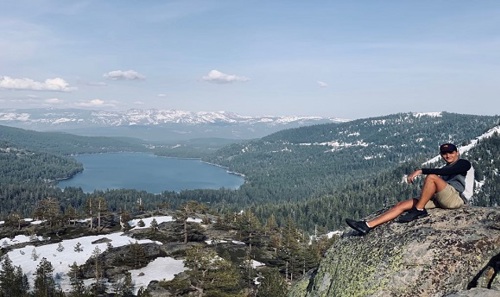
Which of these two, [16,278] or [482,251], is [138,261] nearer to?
[16,278]

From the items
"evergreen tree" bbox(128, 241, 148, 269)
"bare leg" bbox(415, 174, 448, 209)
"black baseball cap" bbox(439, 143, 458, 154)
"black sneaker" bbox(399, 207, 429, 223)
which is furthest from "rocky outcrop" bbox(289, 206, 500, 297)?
"evergreen tree" bbox(128, 241, 148, 269)

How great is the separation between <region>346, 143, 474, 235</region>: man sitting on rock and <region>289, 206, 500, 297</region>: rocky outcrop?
225 millimetres

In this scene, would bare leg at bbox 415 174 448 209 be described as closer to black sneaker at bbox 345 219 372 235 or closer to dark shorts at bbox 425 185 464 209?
dark shorts at bbox 425 185 464 209

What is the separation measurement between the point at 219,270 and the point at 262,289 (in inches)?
793

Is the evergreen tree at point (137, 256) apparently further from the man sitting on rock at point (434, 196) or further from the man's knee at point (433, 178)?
the man's knee at point (433, 178)

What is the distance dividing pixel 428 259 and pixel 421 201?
7.00 ft

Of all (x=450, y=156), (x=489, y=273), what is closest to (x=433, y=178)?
(x=450, y=156)

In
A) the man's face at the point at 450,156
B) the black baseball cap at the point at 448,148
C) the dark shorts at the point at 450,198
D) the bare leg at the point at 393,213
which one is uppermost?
the black baseball cap at the point at 448,148

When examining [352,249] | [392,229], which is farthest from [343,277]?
[392,229]

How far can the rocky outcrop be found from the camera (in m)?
9.64

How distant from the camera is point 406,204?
464 inches

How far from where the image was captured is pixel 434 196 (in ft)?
38.4

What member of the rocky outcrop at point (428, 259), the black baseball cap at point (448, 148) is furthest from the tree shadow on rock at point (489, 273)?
the black baseball cap at point (448, 148)

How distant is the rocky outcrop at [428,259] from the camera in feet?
31.6
